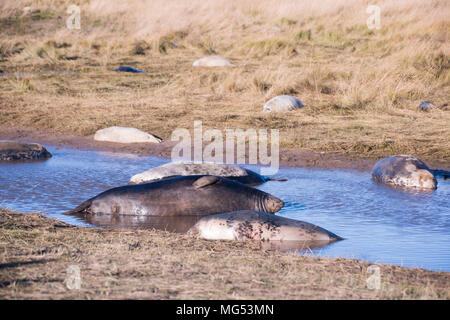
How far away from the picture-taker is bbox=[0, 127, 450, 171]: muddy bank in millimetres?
7988

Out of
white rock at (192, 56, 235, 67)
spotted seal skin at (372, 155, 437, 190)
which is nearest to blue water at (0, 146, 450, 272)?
spotted seal skin at (372, 155, 437, 190)

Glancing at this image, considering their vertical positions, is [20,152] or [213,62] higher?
[213,62]

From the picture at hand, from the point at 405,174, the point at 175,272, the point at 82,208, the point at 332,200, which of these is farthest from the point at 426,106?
the point at 175,272

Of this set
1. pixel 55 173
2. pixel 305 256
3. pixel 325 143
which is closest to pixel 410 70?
pixel 325 143

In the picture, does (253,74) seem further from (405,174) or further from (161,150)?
(405,174)

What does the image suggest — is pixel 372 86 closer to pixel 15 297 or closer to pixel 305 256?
pixel 305 256

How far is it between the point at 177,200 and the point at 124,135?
149 inches

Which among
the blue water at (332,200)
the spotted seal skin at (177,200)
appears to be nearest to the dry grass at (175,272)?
the blue water at (332,200)

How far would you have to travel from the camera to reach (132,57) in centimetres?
1684

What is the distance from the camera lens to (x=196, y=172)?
6758 millimetres
